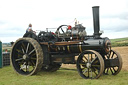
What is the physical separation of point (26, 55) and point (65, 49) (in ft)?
6.27

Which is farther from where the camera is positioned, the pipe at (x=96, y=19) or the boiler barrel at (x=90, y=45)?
the pipe at (x=96, y=19)

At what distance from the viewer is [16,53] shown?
10.5m

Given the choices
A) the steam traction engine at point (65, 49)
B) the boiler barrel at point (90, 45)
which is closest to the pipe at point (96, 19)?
the steam traction engine at point (65, 49)

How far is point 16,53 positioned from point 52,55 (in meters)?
2.07

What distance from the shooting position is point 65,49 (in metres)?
9.55

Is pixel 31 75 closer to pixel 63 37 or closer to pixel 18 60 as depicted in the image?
pixel 18 60

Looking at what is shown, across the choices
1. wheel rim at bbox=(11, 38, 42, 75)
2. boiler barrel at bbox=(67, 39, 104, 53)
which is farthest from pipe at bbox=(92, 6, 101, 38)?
wheel rim at bbox=(11, 38, 42, 75)

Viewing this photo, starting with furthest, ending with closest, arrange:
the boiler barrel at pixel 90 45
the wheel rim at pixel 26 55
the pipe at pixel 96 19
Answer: the wheel rim at pixel 26 55 → the pipe at pixel 96 19 → the boiler barrel at pixel 90 45

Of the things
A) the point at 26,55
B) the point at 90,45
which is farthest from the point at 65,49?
the point at 26,55

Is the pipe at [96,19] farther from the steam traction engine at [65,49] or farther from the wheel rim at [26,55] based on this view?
the wheel rim at [26,55]

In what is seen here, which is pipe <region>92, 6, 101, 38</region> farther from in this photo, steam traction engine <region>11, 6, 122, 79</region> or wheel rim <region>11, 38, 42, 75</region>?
wheel rim <region>11, 38, 42, 75</region>

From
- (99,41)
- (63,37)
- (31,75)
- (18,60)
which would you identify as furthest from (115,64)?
(18,60)

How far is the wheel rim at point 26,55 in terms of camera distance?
30.4ft

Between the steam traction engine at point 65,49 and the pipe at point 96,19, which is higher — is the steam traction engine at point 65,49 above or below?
below
